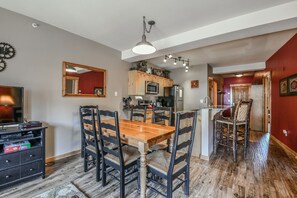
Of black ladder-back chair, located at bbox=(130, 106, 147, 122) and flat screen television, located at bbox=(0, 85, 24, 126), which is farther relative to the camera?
black ladder-back chair, located at bbox=(130, 106, 147, 122)

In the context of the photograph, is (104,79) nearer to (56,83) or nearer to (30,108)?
(56,83)

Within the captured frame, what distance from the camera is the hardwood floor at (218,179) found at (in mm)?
1896

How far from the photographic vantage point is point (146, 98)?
5219 mm

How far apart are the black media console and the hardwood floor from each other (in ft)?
0.47

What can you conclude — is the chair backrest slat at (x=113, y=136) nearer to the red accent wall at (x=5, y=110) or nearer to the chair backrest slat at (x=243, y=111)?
the red accent wall at (x=5, y=110)

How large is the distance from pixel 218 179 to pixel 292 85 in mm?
2748

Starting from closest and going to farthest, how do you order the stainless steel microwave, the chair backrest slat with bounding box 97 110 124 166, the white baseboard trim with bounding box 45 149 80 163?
the chair backrest slat with bounding box 97 110 124 166, the white baseboard trim with bounding box 45 149 80 163, the stainless steel microwave

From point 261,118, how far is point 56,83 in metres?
7.15

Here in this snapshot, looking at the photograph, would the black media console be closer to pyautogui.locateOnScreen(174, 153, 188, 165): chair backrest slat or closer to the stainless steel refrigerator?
pyautogui.locateOnScreen(174, 153, 188, 165): chair backrest slat

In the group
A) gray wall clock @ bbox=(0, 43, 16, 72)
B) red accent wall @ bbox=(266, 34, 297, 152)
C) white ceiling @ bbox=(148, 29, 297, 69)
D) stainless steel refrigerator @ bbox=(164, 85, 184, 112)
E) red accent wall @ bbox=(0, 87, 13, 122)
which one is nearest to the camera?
red accent wall @ bbox=(0, 87, 13, 122)

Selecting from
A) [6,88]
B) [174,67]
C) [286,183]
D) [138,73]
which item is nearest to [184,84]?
[174,67]

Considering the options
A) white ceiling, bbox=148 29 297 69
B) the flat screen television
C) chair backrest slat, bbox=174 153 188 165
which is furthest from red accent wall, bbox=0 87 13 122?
white ceiling, bbox=148 29 297 69

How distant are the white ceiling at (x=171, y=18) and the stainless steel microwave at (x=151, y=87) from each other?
1.62 metres

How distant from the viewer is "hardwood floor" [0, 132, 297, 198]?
6.22 feet
